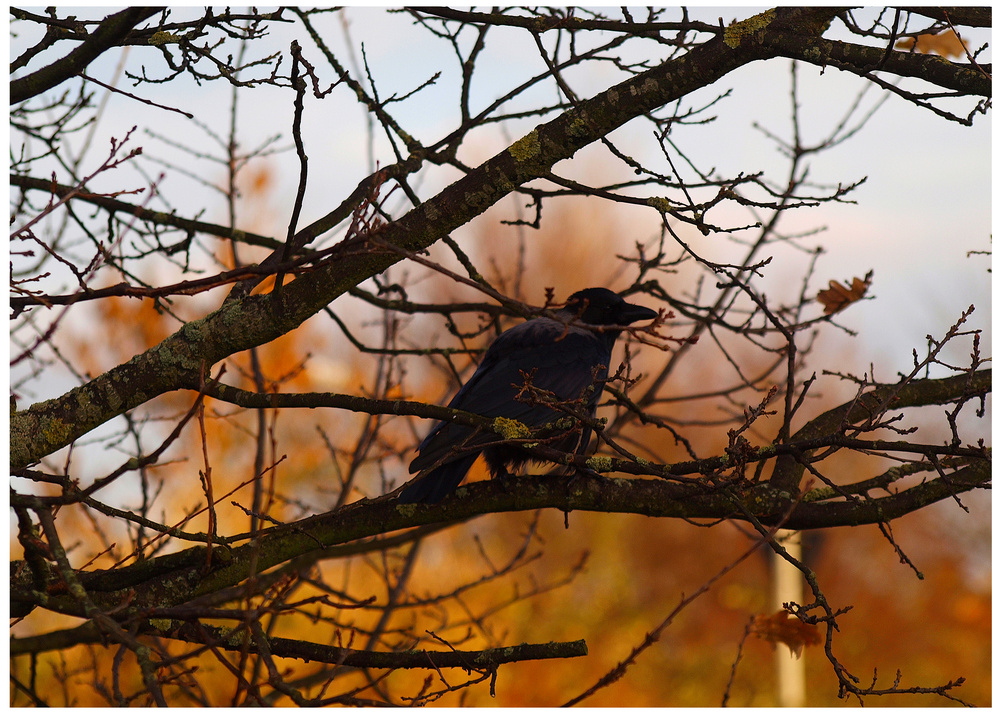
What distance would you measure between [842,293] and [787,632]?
6.27ft

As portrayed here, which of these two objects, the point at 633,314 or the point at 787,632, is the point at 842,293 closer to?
the point at 633,314

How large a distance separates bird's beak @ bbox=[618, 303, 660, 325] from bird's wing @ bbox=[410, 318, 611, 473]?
0.20 meters

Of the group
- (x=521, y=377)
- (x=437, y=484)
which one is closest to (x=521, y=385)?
(x=521, y=377)

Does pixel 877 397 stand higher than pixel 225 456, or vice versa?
pixel 225 456

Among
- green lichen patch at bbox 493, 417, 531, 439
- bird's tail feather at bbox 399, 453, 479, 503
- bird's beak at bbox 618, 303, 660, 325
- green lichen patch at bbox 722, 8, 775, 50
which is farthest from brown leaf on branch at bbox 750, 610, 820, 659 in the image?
green lichen patch at bbox 722, 8, 775, 50

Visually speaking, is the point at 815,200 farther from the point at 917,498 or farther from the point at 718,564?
the point at 718,564

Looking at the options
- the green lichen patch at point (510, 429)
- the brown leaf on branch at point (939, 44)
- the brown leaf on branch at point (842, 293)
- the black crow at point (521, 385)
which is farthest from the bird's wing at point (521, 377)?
the brown leaf on branch at point (939, 44)

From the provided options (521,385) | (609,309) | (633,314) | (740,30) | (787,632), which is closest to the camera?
(740,30)

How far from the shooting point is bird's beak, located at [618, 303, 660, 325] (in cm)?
475

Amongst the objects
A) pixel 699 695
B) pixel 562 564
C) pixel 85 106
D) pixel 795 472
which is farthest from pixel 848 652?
pixel 85 106

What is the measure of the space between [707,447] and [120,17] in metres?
25.9

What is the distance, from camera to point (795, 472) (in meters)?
3.84

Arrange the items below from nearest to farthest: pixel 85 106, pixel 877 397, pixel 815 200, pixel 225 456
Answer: pixel 815 200, pixel 877 397, pixel 85 106, pixel 225 456

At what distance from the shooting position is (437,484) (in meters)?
3.54
